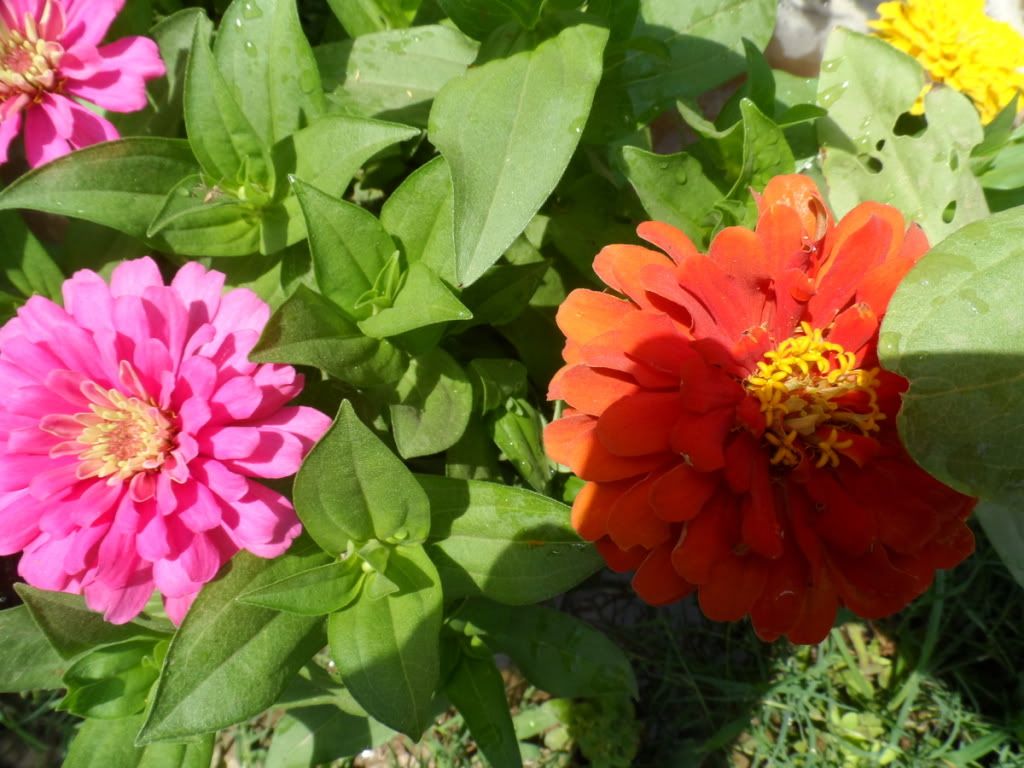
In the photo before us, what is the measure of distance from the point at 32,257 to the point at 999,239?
4.01 ft

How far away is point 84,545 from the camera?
83 centimetres

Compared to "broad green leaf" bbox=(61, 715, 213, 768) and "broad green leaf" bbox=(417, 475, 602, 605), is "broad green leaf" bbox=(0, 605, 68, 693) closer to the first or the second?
"broad green leaf" bbox=(61, 715, 213, 768)

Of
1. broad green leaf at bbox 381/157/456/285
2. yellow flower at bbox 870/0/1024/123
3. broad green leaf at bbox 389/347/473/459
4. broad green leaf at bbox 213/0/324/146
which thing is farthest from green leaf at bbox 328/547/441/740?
yellow flower at bbox 870/0/1024/123

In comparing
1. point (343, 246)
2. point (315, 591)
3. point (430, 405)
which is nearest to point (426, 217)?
point (343, 246)

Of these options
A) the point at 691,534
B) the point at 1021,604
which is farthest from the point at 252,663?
the point at 1021,604

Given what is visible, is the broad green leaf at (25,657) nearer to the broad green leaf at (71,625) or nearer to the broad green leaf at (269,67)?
the broad green leaf at (71,625)

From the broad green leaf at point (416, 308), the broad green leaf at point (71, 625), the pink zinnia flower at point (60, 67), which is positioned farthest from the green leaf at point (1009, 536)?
the pink zinnia flower at point (60, 67)

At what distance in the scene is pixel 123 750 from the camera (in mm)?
983

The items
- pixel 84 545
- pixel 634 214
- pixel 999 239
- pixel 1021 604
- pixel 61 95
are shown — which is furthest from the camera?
pixel 1021 604

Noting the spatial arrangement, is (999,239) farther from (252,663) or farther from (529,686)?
(529,686)

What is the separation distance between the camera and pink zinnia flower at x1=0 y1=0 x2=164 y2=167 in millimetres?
1026

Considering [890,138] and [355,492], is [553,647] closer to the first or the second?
[355,492]

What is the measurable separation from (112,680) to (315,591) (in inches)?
12.4

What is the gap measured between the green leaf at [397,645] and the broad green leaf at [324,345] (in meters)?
0.23
